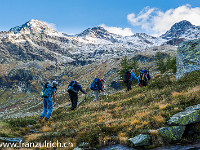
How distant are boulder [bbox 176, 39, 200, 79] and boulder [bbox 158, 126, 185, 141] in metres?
9.71

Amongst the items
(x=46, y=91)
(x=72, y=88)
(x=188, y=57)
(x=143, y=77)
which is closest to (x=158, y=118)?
(x=46, y=91)

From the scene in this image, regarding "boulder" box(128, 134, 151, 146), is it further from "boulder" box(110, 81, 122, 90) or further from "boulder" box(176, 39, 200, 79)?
"boulder" box(110, 81, 122, 90)

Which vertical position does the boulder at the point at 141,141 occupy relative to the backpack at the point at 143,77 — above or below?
below

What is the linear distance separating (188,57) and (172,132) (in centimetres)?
1080

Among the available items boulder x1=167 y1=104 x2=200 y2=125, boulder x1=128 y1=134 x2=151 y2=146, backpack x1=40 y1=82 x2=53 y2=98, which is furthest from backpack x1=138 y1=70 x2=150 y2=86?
boulder x1=128 y1=134 x2=151 y2=146

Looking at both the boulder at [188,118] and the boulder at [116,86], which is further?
the boulder at [116,86]

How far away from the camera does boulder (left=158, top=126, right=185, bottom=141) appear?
17.5 ft

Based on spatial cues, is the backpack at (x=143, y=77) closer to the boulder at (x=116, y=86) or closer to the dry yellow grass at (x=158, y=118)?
the dry yellow grass at (x=158, y=118)

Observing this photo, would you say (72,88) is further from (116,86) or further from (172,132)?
(116,86)

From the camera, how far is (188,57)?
13570 millimetres

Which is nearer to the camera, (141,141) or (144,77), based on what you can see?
(141,141)

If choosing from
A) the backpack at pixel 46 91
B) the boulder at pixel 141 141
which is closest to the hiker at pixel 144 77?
the backpack at pixel 46 91

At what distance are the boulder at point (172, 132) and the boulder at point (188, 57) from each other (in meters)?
9.71

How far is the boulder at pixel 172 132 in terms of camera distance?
209 inches
